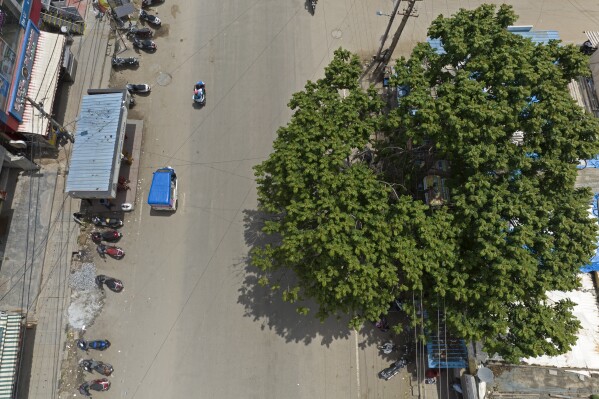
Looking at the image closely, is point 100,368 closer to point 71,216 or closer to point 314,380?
point 71,216

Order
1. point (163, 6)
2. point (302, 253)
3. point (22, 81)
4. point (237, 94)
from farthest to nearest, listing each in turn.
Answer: point (163, 6), point (237, 94), point (22, 81), point (302, 253)

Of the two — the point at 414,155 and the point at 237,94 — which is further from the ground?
the point at 237,94

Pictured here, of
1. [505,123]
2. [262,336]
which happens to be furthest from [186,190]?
[505,123]

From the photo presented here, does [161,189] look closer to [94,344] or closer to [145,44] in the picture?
[94,344]

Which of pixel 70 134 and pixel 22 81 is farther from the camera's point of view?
pixel 70 134

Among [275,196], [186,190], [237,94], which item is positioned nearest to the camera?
[275,196]

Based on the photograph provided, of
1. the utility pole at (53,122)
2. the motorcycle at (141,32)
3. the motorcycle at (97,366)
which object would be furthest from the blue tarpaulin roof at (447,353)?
the motorcycle at (141,32)

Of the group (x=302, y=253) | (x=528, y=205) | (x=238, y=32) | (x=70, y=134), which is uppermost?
(x=238, y=32)
